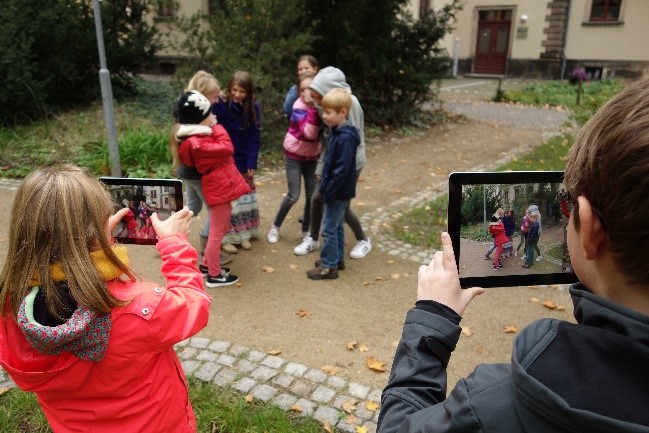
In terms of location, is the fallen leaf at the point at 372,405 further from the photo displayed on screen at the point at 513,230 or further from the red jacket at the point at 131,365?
the photo displayed on screen at the point at 513,230

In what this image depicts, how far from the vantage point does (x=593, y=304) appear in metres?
0.90

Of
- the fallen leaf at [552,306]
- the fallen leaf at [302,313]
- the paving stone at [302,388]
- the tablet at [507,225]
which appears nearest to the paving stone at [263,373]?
the paving stone at [302,388]

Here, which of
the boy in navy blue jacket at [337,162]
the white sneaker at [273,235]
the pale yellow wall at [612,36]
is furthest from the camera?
the pale yellow wall at [612,36]

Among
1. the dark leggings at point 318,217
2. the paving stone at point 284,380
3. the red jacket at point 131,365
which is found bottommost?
the paving stone at point 284,380

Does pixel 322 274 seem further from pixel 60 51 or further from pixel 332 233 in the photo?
pixel 60 51

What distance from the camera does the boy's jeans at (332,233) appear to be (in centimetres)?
474

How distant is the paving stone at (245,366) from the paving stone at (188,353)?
34cm

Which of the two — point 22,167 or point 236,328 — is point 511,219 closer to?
point 236,328

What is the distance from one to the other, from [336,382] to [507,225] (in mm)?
2186

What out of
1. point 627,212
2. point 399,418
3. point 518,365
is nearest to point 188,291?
point 399,418

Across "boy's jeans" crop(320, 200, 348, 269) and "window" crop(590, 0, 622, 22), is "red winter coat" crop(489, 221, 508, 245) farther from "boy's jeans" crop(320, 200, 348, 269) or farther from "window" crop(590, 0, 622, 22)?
"window" crop(590, 0, 622, 22)

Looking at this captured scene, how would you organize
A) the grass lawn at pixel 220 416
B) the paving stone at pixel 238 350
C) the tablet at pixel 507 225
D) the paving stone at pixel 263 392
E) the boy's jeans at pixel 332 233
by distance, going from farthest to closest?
1. the boy's jeans at pixel 332 233
2. the paving stone at pixel 238 350
3. the paving stone at pixel 263 392
4. the grass lawn at pixel 220 416
5. the tablet at pixel 507 225

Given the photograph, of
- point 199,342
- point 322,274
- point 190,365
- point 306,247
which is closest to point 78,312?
point 190,365

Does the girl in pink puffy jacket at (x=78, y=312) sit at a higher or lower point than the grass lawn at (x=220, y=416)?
higher
